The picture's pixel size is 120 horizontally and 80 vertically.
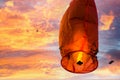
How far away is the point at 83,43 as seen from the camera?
16.3ft

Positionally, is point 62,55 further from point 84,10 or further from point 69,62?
point 84,10

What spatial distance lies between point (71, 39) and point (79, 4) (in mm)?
532

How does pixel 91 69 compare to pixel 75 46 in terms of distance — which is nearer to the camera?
pixel 75 46

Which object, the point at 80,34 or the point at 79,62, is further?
the point at 79,62

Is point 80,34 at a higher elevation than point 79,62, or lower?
higher

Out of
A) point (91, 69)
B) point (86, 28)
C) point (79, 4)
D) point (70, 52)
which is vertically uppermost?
point (79, 4)

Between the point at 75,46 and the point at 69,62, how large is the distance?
42 cm

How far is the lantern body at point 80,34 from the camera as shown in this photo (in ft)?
16.3

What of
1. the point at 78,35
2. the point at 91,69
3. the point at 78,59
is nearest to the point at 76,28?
the point at 78,35

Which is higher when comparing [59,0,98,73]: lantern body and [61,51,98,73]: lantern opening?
[59,0,98,73]: lantern body

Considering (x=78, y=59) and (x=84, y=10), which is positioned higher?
(x=84, y=10)

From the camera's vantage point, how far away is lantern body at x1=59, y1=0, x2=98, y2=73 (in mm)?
4961

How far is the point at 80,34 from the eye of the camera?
5.00 meters

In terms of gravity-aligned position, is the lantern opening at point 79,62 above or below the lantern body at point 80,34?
below
